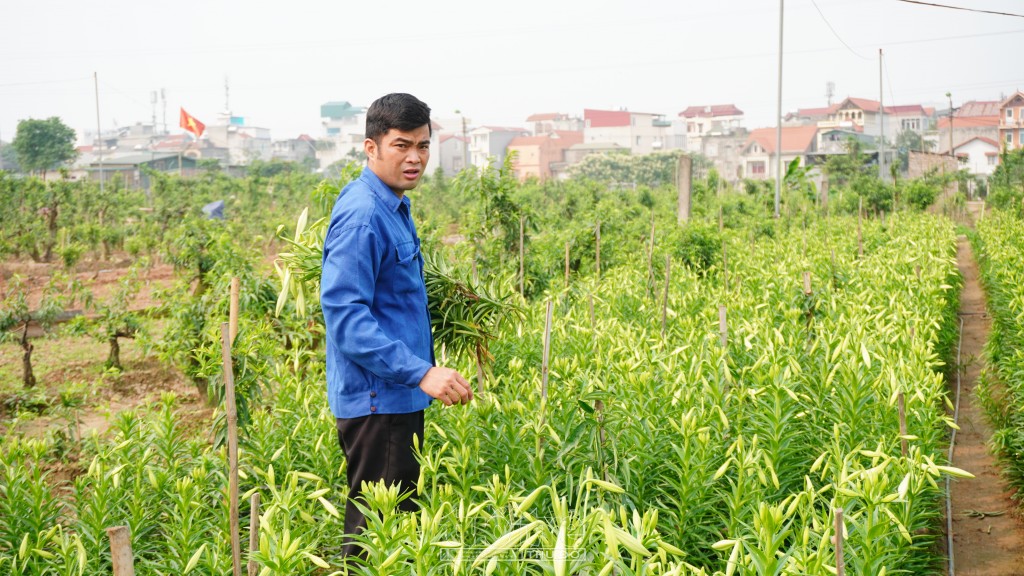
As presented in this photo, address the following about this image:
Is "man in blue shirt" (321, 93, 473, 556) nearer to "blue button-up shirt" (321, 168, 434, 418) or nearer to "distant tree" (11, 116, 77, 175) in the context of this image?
"blue button-up shirt" (321, 168, 434, 418)

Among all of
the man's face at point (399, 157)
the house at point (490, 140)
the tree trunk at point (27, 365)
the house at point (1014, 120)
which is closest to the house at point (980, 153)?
the house at point (1014, 120)

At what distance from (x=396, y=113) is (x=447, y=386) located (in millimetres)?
928

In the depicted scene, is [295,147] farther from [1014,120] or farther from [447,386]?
[447,386]

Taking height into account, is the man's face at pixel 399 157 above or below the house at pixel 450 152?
below

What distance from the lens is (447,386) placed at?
8.83ft

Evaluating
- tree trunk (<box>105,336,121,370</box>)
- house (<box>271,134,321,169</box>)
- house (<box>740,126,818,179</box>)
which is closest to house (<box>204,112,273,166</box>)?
house (<box>271,134,321,169</box>)

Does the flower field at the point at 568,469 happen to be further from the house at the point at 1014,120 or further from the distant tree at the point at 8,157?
the distant tree at the point at 8,157

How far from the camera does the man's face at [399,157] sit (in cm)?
301

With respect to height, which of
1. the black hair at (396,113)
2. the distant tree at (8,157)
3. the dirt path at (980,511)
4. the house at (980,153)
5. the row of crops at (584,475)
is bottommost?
the dirt path at (980,511)

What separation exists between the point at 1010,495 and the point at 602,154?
5260 centimetres

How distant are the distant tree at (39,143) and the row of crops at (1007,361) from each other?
43.5 metres

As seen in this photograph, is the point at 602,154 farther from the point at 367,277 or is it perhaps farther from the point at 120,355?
the point at 367,277

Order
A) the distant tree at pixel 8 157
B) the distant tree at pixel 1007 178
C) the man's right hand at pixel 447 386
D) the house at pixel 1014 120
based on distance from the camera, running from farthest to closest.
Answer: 1. the distant tree at pixel 8 157
2. the house at pixel 1014 120
3. the distant tree at pixel 1007 178
4. the man's right hand at pixel 447 386

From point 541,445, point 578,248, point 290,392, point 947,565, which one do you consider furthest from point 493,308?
point 578,248
